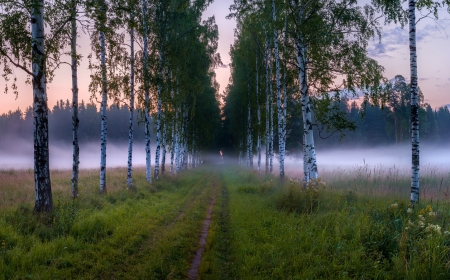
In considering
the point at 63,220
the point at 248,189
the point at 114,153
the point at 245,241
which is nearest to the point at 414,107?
the point at 245,241

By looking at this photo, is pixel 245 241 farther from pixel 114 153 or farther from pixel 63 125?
pixel 63 125

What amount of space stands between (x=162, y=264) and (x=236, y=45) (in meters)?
28.0

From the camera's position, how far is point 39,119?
8.45 metres

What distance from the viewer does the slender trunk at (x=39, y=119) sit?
8430 mm

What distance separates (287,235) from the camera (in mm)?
7359

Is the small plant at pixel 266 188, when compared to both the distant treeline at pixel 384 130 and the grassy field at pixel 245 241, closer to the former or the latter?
the grassy field at pixel 245 241

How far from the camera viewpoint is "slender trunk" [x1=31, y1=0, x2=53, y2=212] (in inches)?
332

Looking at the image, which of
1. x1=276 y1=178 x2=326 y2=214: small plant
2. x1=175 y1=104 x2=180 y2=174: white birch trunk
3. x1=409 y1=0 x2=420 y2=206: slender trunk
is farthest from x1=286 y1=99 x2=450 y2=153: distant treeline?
x1=409 y1=0 x2=420 y2=206: slender trunk

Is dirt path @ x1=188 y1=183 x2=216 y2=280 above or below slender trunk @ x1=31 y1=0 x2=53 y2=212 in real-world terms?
below

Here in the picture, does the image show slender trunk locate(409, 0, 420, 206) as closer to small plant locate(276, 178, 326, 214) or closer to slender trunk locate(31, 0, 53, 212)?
small plant locate(276, 178, 326, 214)

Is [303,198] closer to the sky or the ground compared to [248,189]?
closer to the sky

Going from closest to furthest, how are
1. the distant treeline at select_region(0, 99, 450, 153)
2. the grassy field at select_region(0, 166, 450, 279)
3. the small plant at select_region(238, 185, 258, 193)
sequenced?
1. the grassy field at select_region(0, 166, 450, 279)
2. the small plant at select_region(238, 185, 258, 193)
3. the distant treeline at select_region(0, 99, 450, 153)

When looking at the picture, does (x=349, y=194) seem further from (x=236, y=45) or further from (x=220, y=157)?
(x=220, y=157)

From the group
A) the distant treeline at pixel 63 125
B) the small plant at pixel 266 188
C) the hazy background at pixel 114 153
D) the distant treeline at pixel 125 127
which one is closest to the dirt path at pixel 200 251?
the small plant at pixel 266 188
